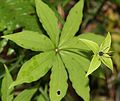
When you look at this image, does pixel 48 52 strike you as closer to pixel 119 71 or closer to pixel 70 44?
pixel 70 44

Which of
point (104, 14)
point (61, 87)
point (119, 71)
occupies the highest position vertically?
point (61, 87)

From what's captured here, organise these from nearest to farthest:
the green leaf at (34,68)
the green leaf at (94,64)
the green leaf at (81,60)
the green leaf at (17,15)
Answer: the green leaf at (94,64), the green leaf at (34,68), the green leaf at (81,60), the green leaf at (17,15)

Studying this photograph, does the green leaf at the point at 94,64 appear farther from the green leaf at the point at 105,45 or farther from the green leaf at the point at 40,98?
the green leaf at the point at 40,98

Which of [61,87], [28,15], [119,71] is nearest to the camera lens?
[61,87]

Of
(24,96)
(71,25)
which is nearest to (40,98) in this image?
(24,96)

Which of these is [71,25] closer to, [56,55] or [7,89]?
[56,55]

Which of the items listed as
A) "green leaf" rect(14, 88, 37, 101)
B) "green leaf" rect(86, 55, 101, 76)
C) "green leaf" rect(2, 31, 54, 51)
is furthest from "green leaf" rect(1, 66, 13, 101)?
"green leaf" rect(86, 55, 101, 76)

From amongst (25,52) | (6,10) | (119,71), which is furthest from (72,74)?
(119,71)

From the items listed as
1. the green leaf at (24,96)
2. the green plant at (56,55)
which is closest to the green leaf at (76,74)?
the green plant at (56,55)
